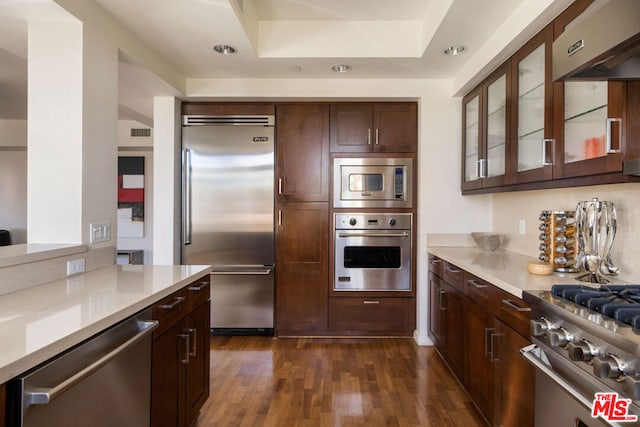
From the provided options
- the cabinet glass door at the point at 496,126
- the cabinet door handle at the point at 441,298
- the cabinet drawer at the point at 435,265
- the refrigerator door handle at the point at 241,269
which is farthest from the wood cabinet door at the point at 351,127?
the cabinet door handle at the point at 441,298

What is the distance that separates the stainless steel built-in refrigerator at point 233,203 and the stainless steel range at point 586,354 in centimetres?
244

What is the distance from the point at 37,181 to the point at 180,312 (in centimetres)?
107

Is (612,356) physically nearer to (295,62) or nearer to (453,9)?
(453,9)

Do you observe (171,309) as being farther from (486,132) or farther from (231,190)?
(486,132)

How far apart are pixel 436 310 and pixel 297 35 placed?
99.6 inches

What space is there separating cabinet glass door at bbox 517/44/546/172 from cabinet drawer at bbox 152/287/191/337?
80.2 inches

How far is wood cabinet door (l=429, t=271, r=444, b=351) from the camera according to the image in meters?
2.84

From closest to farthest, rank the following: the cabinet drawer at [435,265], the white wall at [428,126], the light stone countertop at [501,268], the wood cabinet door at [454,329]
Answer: the light stone countertop at [501,268]
the wood cabinet door at [454,329]
the cabinet drawer at [435,265]
the white wall at [428,126]

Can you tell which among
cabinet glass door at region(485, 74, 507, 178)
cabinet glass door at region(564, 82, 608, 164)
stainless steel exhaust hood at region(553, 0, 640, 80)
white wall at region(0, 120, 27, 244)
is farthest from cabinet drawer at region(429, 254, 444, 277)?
white wall at region(0, 120, 27, 244)

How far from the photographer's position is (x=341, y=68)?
9.91 ft

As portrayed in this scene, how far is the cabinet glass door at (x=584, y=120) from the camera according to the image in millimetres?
1548

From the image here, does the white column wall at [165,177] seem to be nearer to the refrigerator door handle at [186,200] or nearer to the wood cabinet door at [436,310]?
the refrigerator door handle at [186,200]

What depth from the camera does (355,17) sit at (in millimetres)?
2771

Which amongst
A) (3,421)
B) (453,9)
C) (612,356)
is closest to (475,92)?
(453,9)
